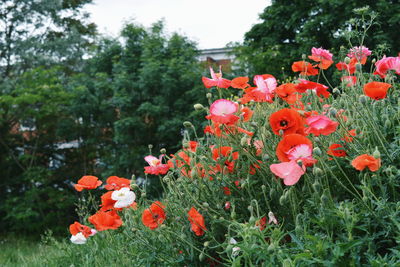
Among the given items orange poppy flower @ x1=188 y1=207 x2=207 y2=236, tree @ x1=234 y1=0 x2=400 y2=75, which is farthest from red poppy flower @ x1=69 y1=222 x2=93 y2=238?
tree @ x1=234 y1=0 x2=400 y2=75

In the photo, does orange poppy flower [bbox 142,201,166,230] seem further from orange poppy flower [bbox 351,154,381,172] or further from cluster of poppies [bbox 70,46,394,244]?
orange poppy flower [bbox 351,154,381,172]

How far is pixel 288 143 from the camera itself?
63.8 inches

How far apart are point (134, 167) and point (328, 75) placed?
12.7 feet

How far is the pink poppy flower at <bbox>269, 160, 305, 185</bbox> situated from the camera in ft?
5.04

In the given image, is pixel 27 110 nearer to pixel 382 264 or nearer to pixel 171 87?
pixel 171 87

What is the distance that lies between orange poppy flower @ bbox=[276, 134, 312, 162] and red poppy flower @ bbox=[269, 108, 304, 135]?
0.33 feet

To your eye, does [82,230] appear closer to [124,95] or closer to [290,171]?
[290,171]

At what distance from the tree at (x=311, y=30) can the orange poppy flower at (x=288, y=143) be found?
18.8ft

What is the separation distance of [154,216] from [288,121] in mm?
825

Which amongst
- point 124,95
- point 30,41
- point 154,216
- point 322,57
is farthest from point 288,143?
point 30,41

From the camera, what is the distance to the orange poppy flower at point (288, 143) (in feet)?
5.26

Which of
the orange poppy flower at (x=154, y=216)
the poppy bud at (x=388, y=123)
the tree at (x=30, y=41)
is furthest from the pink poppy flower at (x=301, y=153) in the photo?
the tree at (x=30, y=41)

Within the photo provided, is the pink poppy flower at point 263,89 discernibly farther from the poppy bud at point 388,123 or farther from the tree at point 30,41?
the tree at point 30,41

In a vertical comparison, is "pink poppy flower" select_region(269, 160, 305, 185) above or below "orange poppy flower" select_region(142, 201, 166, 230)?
above
